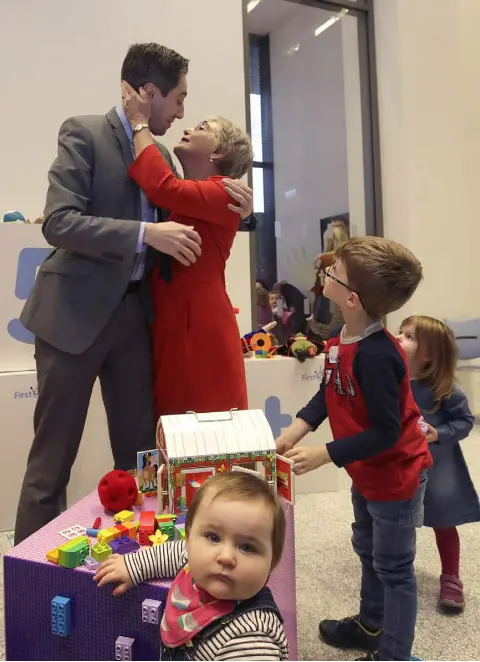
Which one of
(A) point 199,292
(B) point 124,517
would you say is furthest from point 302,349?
(B) point 124,517

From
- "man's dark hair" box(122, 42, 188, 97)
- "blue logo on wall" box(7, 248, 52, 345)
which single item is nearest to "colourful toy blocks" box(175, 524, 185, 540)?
"man's dark hair" box(122, 42, 188, 97)

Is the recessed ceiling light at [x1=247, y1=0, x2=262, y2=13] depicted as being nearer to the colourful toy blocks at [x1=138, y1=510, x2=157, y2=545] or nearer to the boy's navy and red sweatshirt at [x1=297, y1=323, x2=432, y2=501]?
the boy's navy and red sweatshirt at [x1=297, y1=323, x2=432, y2=501]

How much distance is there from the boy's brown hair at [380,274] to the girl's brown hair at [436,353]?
1.28ft

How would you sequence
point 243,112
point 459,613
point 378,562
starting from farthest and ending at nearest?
point 243,112 < point 459,613 < point 378,562

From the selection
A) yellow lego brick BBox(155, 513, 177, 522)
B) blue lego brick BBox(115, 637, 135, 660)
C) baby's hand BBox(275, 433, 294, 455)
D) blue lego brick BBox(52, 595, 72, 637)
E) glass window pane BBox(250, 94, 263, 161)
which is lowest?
blue lego brick BBox(115, 637, 135, 660)

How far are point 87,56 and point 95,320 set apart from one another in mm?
1956

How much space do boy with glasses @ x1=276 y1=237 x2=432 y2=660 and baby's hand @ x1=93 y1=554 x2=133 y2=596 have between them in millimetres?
390

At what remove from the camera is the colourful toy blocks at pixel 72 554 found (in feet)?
→ 3.24

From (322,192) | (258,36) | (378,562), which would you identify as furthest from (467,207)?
(378,562)

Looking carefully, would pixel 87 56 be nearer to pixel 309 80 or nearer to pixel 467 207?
pixel 309 80

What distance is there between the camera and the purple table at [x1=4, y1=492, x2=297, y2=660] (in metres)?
0.96

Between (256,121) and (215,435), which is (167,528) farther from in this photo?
(256,121)

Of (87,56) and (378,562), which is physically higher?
(87,56)

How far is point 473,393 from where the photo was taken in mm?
4125
